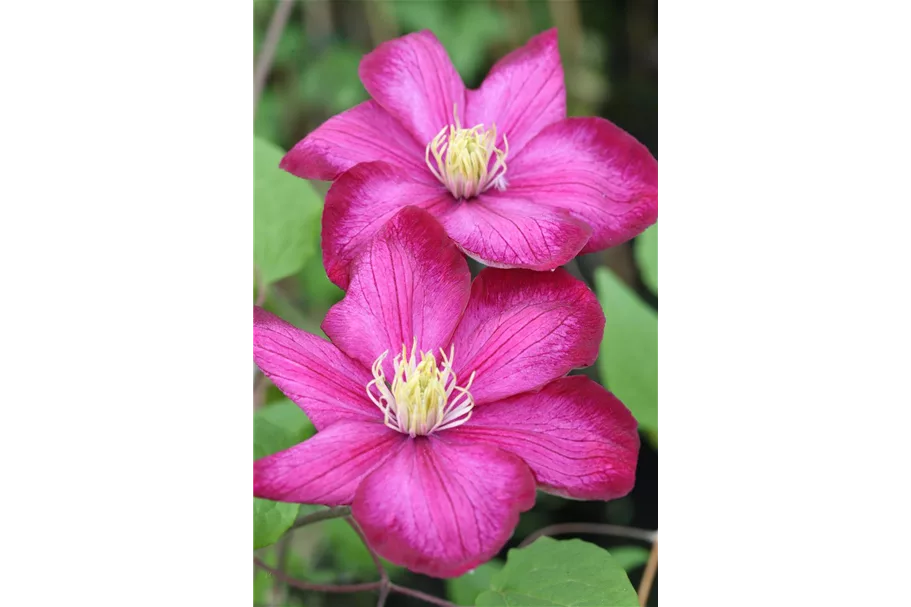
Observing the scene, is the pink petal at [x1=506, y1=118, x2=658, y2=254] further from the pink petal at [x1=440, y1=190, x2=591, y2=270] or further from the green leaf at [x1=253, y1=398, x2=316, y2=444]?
the green leaf at [x1=253, y1=398, x2=316, y2=444]

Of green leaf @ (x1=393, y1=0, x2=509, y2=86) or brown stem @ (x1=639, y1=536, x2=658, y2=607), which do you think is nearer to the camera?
brown stem @ (x1=639, y1=536, x2=658, y2=607)

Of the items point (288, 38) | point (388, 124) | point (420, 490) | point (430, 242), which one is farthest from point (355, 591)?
point (288, 38)

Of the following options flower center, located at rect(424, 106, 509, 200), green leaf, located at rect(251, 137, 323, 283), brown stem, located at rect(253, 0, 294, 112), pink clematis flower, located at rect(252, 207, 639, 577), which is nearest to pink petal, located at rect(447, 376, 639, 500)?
pink clematis flower, located at rect(252, 207, 639, 577)

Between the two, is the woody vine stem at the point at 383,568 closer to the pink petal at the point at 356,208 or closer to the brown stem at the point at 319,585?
the brown stem at the point at 319,585

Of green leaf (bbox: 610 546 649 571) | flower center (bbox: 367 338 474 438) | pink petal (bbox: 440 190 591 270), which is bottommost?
green leaf (bbox: 610 546 649 571)

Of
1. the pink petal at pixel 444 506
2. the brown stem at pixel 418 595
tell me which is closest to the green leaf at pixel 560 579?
the brown stem at pixel 418 595

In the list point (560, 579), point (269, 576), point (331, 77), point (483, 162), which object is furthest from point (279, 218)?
point (560, 579)
